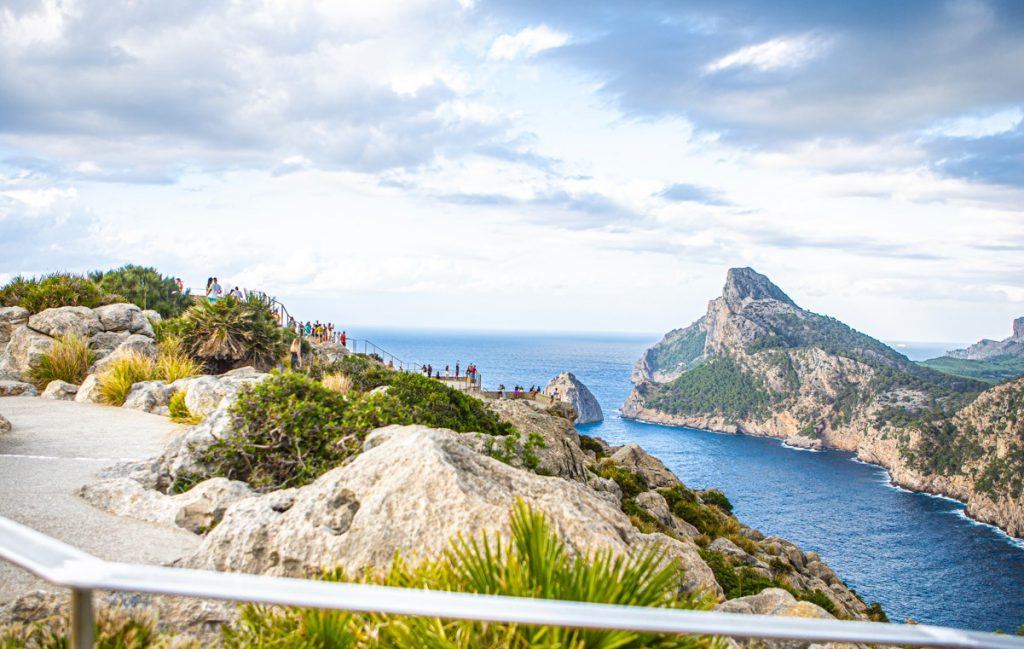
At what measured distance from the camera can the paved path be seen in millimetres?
6871

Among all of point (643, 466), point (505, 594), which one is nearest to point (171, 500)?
point (505, 594)

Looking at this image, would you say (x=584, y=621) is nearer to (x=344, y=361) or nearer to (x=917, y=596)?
(x=344, y=361)

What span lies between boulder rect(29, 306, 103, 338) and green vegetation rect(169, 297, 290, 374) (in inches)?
77.1

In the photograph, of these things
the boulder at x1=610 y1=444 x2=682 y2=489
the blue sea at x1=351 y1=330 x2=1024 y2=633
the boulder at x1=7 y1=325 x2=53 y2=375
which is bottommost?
the blue sea at x1=351 y1=330 x2=1024 y2=633

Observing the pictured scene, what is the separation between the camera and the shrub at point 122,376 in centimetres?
1546

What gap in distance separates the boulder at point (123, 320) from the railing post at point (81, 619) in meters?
21.5

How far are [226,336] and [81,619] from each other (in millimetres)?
19559

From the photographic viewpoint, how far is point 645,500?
1441 cm

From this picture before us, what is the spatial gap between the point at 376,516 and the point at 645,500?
33.5 feet

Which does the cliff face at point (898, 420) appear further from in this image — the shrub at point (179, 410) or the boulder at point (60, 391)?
the boulder at point (60, 391)

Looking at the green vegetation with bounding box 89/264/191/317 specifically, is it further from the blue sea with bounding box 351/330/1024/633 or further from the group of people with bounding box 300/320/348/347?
the blue sea with bounding box 351/330/1024/633

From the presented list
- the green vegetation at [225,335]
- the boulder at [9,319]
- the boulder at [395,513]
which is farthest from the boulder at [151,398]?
the boulder at [395,513]

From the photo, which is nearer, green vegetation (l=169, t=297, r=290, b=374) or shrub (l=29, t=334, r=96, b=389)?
shrub (l=29, t=334, r=96, b=389)

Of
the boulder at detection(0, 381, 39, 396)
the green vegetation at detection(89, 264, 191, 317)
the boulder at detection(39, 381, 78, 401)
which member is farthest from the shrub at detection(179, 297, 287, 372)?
the green vegetation at detection(89, 264, 191, 317)
